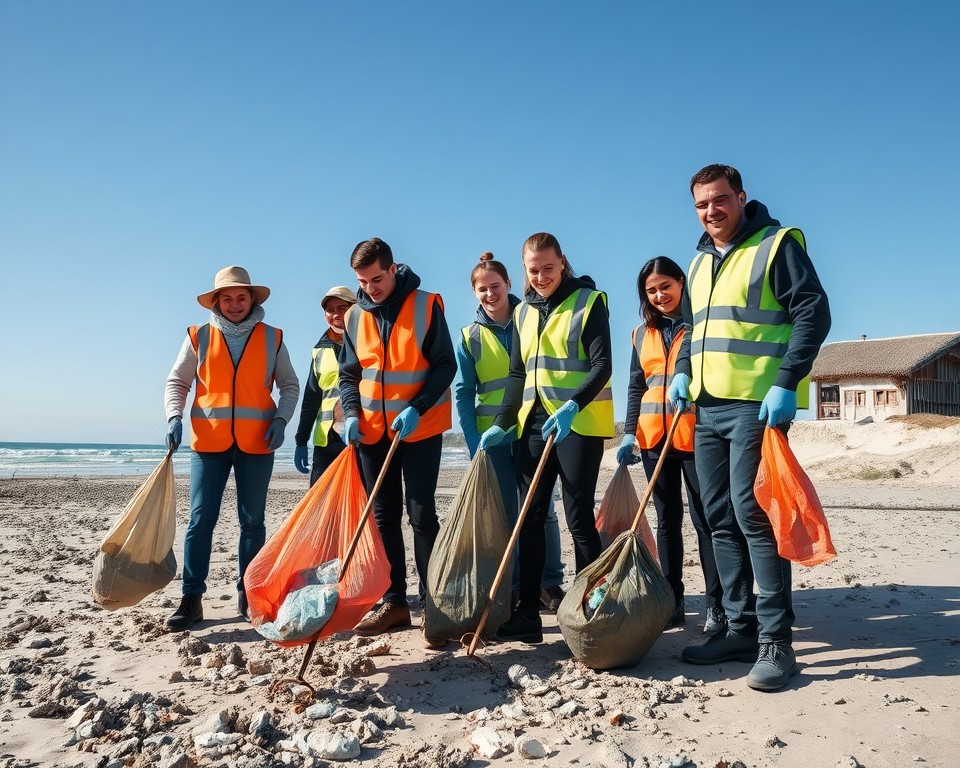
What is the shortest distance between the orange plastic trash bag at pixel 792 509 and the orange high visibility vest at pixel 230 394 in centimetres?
267

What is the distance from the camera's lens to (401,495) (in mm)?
3791

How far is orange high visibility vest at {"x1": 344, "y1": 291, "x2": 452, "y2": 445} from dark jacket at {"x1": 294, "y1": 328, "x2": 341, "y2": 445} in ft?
3.74

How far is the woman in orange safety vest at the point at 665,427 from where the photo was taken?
3654 millimetres

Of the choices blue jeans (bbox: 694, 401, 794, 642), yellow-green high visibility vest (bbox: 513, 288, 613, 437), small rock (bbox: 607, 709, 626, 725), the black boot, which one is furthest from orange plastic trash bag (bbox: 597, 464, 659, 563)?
the black boot

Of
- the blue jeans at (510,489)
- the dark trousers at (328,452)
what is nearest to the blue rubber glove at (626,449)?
the blue jeans at (510,489)

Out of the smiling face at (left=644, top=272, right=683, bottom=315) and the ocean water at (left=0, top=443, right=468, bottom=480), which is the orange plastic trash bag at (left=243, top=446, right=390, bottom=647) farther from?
the ocean water at (left=0, top=443, right=468, bottom=480)

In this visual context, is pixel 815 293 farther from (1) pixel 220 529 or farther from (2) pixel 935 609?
(1) pixel 220 529

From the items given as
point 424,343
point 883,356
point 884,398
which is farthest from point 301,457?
point 883,356

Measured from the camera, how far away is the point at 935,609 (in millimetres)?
3832

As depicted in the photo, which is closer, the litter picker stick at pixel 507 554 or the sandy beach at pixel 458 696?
the sandy beach at pixel 458 696

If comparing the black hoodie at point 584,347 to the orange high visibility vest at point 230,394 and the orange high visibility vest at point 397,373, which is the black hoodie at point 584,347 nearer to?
the orange high visibility vest at point 397,373

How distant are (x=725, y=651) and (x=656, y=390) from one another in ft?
4.81

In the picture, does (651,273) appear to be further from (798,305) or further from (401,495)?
(401,495)

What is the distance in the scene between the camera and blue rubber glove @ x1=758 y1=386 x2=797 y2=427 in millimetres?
2670
